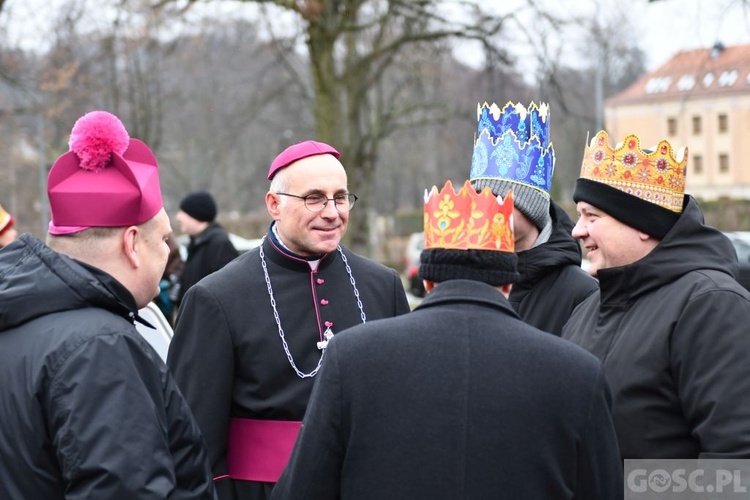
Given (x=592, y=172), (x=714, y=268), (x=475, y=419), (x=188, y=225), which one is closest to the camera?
(x=475, y=419)

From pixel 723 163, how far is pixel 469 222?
212ft

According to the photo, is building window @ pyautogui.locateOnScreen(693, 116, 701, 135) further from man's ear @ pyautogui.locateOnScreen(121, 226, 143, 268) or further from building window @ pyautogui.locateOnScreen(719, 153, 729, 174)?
man's ear @ pyautogui.locateOnScreen(121, 226, 143, 268)

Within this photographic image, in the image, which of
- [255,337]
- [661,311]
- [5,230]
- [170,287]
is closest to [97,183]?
[255,337]

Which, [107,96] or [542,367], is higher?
[107,96]

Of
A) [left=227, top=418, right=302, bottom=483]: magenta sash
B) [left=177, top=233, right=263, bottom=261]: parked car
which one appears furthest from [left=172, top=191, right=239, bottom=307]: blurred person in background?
[left=227, top=418, right=302, bottom=483]: magenta sash

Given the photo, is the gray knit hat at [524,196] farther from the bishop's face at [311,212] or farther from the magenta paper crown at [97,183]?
the magenta paper crown at [97,183]

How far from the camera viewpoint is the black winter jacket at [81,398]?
2.37 meters

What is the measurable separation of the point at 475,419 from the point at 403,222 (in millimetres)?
39591

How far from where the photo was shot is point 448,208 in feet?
8.66

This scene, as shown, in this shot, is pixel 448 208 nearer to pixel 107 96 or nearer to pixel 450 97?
pixel 107 96

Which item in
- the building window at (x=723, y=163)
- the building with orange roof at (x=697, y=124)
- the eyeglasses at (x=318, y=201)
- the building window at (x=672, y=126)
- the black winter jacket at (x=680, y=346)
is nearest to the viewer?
the black winter jacket at (x=680, y=346)

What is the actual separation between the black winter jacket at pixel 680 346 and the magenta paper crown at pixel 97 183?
1566 millimetres

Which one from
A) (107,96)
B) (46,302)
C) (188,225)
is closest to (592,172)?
(46,302)

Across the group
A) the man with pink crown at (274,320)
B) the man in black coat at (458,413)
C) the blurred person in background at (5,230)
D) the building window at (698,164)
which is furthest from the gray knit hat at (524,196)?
the building window at (698,164)
